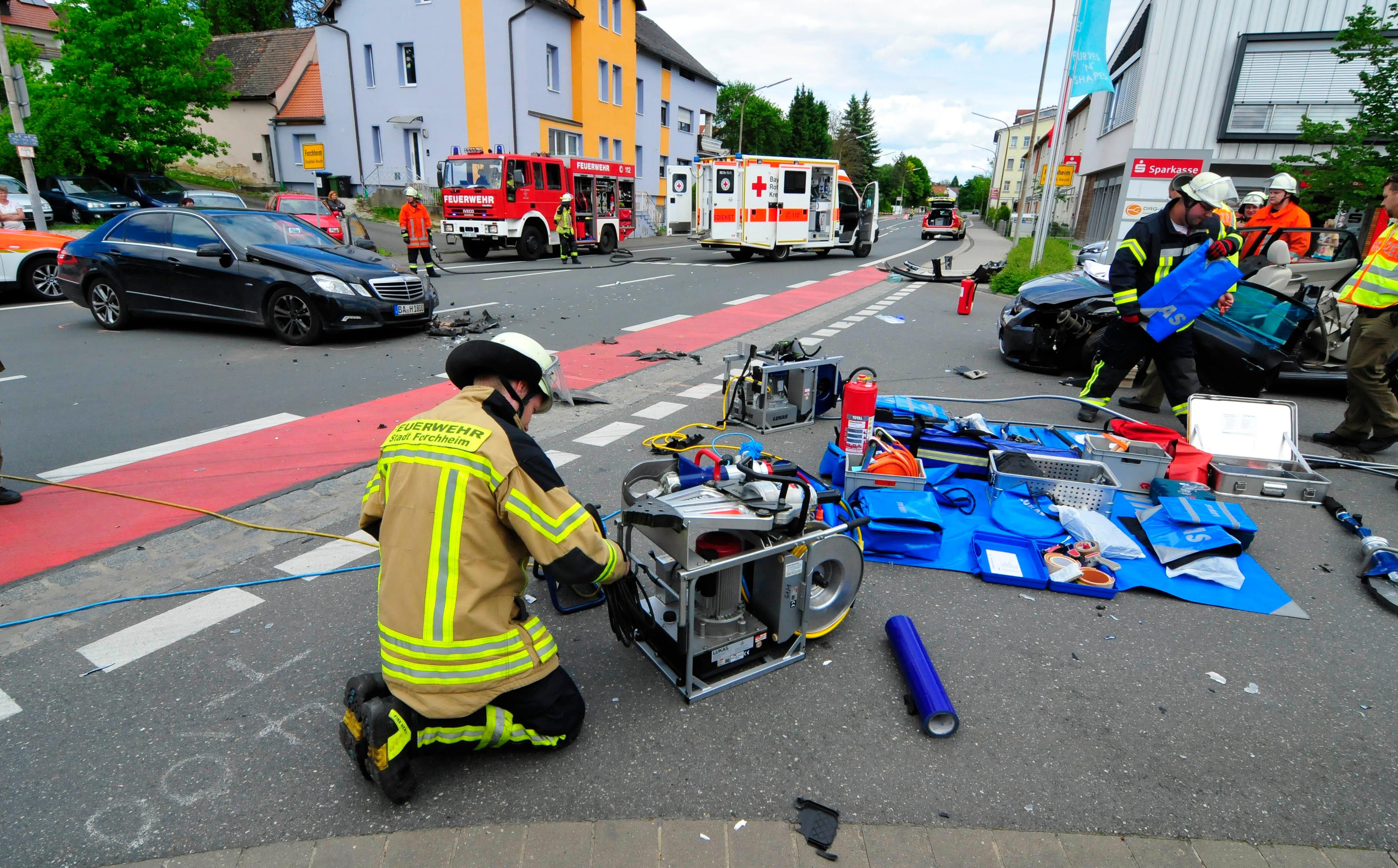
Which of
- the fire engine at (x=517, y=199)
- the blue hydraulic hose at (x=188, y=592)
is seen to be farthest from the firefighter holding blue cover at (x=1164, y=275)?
the fire engine at (x=517, y=199)

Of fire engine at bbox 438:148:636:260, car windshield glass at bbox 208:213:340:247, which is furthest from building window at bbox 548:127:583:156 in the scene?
car windshield glass at bbox 208:213:340:247

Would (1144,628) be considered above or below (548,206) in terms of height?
below

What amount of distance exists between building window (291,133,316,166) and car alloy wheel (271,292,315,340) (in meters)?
30.6

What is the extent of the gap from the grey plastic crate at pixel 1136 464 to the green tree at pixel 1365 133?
9.15 m

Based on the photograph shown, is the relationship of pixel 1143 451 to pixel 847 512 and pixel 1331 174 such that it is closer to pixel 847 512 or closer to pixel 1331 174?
pixel 847 512

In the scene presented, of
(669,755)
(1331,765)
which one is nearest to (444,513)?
(669,755)

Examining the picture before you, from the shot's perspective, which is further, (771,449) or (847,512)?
(771,449)

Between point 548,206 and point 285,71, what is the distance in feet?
77.9

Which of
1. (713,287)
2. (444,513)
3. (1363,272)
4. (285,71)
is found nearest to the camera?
(444,513)

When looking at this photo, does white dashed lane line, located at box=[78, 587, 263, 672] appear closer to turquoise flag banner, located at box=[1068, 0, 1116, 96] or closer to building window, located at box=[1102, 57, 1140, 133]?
turquoise flag banner, located at box=[1068, 0, 1116, 96]

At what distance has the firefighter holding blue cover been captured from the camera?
584 cm

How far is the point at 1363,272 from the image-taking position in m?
5.72

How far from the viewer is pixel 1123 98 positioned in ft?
88.8

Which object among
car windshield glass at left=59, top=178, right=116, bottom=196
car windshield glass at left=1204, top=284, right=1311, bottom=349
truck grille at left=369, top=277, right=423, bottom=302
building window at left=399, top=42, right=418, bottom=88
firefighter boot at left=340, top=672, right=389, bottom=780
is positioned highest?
building window at left=399, top=42, right=418, bottom=88
